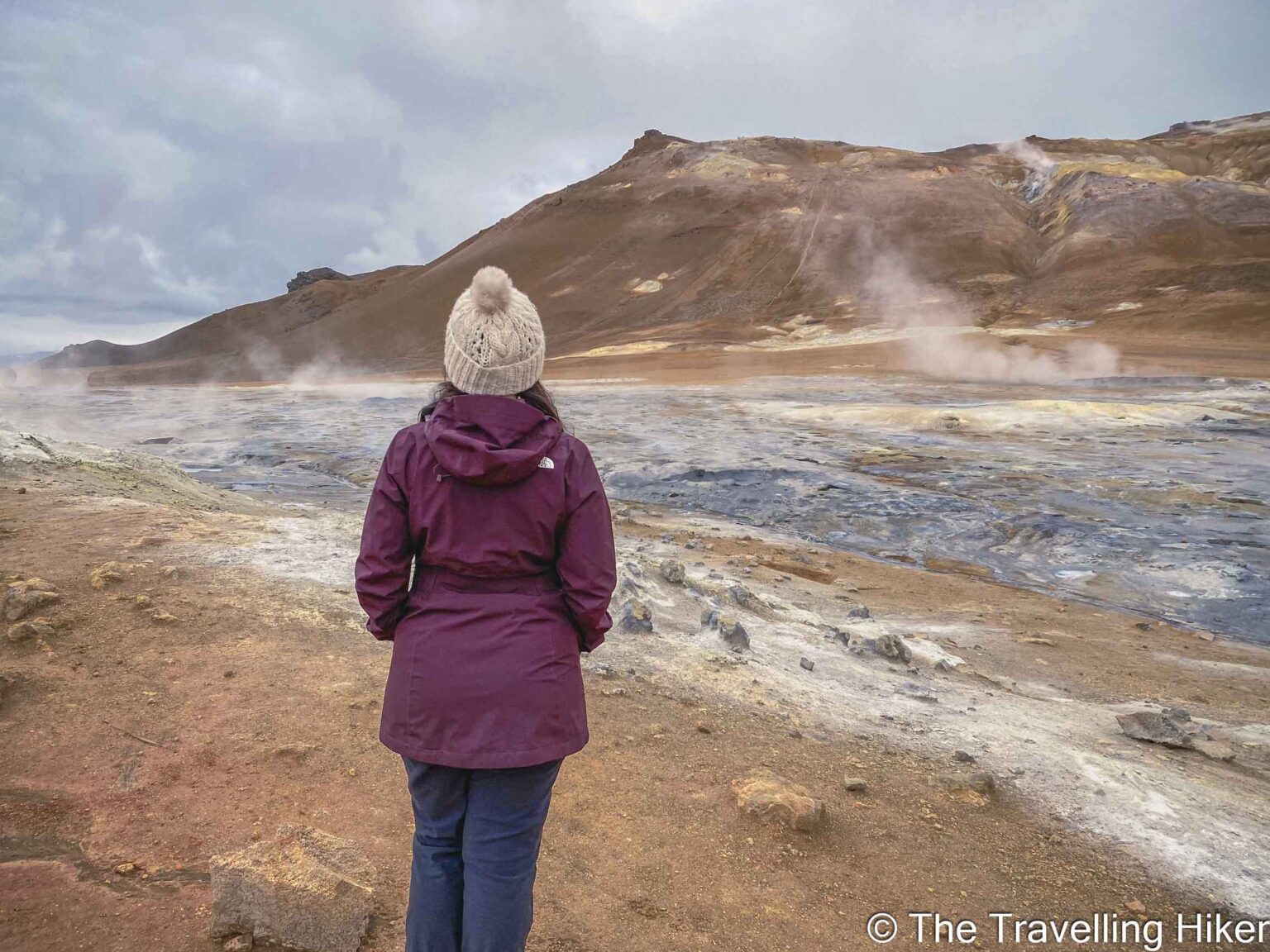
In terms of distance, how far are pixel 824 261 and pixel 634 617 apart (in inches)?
1848

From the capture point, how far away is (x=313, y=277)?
7956cm

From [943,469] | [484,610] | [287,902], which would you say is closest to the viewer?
[484,610]

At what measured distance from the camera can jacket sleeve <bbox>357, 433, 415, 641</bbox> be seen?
5.28ft

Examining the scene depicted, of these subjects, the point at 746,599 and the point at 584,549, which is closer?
the point at 584,549

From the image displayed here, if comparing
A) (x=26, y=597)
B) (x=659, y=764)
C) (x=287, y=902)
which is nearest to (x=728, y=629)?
(x=659, y=764)

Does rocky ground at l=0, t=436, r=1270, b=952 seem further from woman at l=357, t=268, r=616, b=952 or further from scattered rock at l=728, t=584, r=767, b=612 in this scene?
woman at l=357, t=268, r=616, b=952

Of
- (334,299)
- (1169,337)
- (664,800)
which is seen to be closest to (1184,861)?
(664,800)

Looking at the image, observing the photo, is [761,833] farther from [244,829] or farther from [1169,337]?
[1169,337]

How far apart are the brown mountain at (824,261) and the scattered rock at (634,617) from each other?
28.7m

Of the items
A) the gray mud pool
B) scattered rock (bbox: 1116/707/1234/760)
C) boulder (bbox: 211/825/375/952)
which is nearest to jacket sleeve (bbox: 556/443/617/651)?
boulder (bbox: 211/825/375/952)

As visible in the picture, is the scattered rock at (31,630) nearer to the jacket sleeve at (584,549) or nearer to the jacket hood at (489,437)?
the jacket hood at (489,437)

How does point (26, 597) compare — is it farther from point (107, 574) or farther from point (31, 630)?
point (107, 574)

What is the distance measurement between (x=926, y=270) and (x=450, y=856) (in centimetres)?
4900

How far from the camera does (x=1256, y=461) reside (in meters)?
11.4
